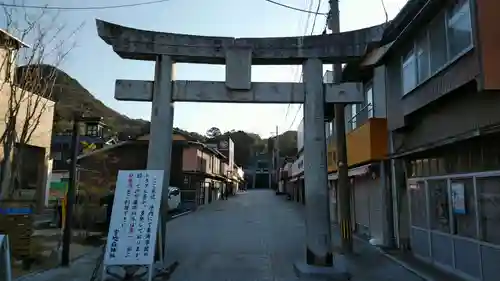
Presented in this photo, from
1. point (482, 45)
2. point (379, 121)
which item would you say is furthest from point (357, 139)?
point (482, 45)

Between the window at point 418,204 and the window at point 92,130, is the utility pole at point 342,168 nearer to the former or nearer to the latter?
the window at point 418,204

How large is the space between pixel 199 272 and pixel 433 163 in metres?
6.29

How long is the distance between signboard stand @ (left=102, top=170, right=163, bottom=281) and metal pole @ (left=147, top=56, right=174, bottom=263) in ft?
2.68

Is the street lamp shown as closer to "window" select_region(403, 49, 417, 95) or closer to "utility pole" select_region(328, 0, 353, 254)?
"utility pole" select_region(328, 0, 353, 254)

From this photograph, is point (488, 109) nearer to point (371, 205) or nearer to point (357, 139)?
point (357, 139)

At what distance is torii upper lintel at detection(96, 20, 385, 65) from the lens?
33.1ft

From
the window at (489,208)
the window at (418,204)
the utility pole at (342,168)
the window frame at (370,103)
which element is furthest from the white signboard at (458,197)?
the window frame at (370,103)

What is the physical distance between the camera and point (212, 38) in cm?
1031

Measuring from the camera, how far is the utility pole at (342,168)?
1198 cm

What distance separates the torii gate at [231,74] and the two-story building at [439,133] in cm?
155

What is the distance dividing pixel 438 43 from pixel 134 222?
772cm

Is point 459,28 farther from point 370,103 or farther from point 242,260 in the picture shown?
point 242,260

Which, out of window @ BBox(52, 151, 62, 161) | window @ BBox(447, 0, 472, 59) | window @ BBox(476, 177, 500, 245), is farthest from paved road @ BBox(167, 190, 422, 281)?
window @ BBox(52, 151, 62, 161)

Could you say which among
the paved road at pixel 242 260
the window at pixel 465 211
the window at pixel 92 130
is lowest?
the paved road at pixel 242 260
